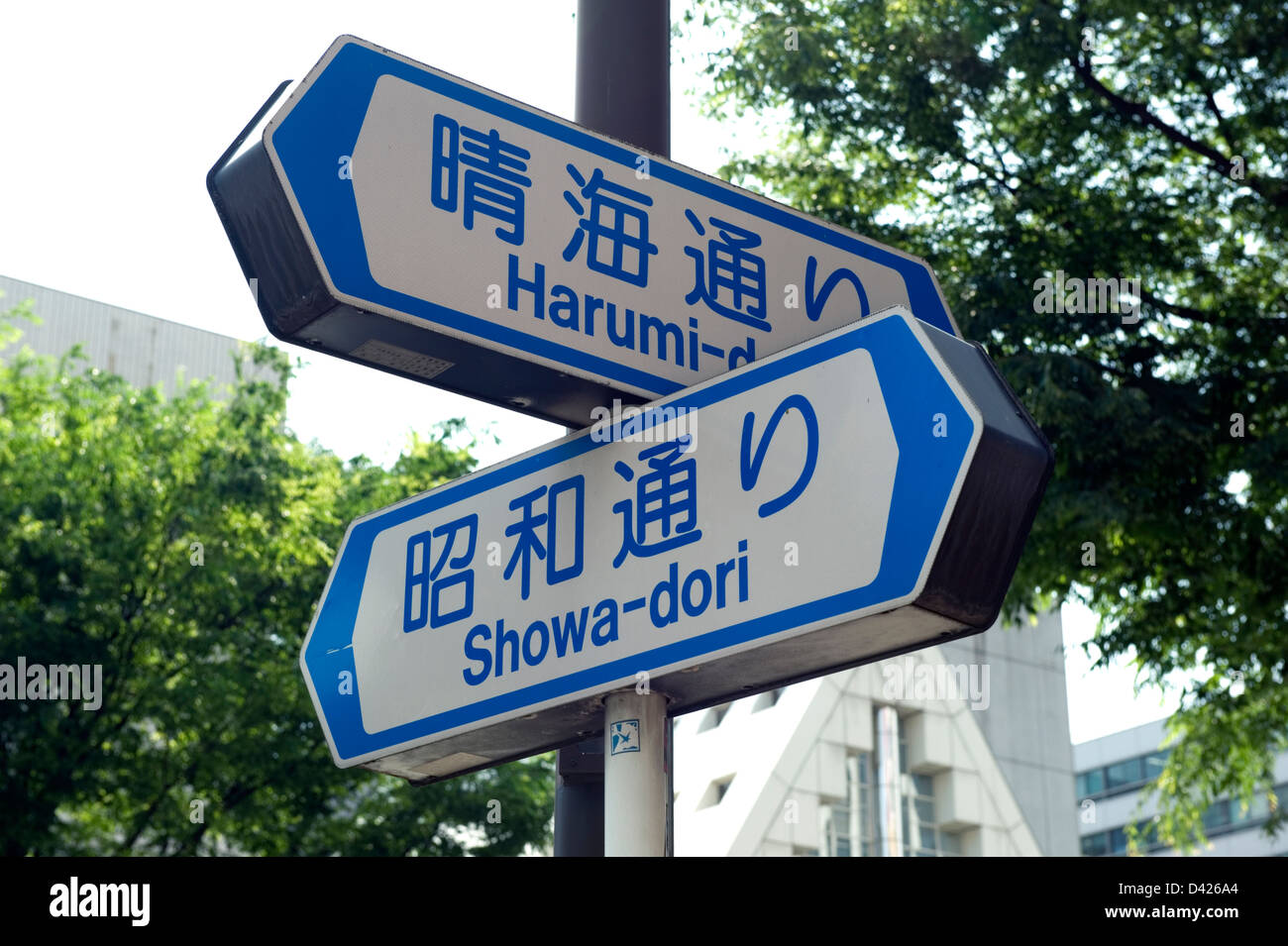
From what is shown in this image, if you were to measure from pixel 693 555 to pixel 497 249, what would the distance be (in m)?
0.55

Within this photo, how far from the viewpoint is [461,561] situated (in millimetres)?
2250

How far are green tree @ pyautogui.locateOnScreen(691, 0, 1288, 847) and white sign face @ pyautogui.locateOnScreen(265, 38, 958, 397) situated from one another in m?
5.79

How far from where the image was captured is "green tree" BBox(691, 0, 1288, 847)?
330 inches

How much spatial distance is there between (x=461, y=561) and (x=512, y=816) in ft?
43.2

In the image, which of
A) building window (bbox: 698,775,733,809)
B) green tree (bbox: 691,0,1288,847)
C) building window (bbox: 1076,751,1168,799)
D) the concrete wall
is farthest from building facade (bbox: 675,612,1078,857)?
green tree (bbox: 691,0,1288,847)

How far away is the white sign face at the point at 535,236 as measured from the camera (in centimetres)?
206

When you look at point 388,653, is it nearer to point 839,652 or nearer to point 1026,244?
point 839,652

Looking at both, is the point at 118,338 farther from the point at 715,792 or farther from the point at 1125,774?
the point at 1125,774

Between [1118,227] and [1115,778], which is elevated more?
[1118,227]

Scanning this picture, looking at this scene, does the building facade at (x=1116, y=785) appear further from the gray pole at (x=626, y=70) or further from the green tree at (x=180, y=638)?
the gray pole at (x=626, y=70)

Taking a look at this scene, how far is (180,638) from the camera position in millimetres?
14203

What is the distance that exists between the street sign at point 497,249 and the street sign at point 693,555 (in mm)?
175

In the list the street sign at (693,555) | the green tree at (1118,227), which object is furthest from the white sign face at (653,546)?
the green tree at (1118,227)

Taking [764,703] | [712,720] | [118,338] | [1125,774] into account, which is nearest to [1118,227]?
[118,338]
